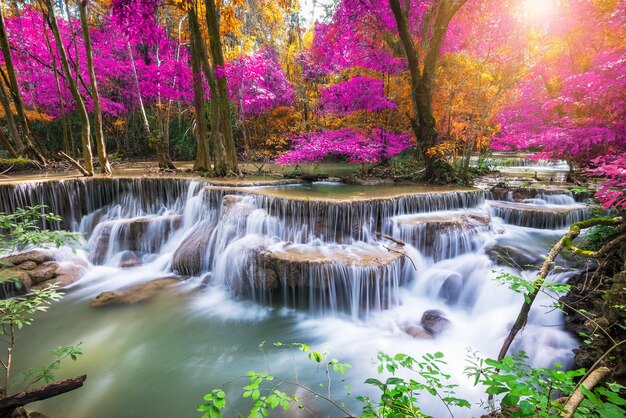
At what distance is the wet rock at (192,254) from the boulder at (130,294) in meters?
0.51

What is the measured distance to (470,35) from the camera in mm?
9625

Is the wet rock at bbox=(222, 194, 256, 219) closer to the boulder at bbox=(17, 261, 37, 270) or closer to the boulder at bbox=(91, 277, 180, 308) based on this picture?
the boulder at bbox=(91, 277, 180, 308)

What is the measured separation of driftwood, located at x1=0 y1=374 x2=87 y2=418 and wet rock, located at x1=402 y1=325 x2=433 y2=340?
4160mm

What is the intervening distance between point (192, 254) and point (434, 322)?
5234 mm

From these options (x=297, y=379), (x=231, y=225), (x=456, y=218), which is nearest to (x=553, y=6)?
(x=456, y=218)

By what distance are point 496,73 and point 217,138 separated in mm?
9115

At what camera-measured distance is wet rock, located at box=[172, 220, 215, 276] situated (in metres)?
6.85

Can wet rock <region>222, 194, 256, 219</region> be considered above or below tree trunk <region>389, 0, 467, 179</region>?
below

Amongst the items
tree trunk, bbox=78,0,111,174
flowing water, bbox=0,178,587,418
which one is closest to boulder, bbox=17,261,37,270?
flowing water, bbox=0,178,587,418

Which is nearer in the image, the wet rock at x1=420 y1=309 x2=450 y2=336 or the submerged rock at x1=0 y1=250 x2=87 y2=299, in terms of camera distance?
the wet rock at x1=420 y1=309 x2=450 y2=336

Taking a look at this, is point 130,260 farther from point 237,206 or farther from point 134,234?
point 237,206

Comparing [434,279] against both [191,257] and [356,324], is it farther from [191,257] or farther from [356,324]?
[191,257]

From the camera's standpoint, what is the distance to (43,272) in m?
6.15

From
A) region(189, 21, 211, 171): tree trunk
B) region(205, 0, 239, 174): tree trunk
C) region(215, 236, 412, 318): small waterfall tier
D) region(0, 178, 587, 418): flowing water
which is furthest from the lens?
region(189, 21, 211, 171): tree trunk
